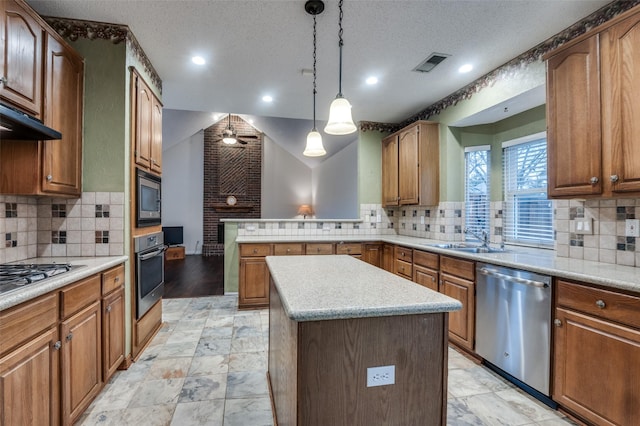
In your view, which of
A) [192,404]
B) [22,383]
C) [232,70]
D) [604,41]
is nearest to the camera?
[22,383]

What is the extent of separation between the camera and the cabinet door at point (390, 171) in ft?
14.2

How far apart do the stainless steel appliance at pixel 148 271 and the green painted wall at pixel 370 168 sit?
2837 millimetres

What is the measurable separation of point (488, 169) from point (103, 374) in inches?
156

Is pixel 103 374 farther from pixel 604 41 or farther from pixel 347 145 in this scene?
pixel 347 145

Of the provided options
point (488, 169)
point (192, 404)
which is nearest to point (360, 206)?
point (488, 169)

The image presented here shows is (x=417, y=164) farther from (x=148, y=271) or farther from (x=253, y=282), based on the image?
(x=148, y=271)

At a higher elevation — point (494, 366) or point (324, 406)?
point (324, 406)

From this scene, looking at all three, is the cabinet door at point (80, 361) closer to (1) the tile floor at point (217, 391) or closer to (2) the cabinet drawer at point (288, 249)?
(1) the tile floor at point (217, 391)

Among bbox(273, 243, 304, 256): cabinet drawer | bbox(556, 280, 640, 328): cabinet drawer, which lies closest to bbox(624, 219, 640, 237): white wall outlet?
bbox(556, 280, 640, 328): cabinet drawer

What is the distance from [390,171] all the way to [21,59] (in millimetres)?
3835

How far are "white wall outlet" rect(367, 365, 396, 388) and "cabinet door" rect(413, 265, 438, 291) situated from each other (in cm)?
207

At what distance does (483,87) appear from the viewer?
3117 mm

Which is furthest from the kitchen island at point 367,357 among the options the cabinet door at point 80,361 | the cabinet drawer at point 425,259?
the cabinet drawer at point 425,259

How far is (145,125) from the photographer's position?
109 inches
